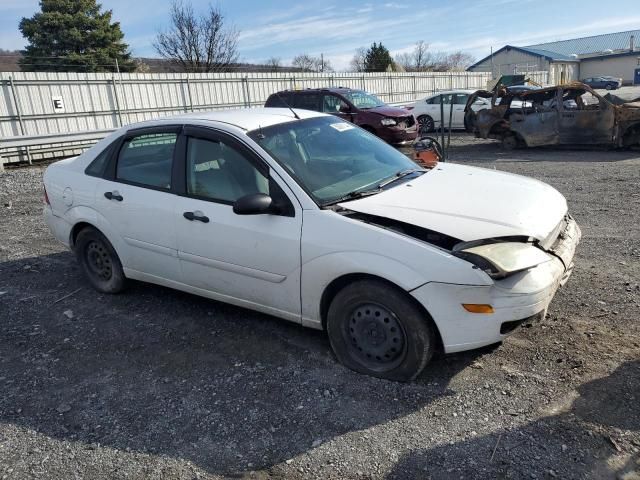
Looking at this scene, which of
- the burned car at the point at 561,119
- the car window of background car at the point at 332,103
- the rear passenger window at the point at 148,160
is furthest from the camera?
the car window of background car at the point at 332,103

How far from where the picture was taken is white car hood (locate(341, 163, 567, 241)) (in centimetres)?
318

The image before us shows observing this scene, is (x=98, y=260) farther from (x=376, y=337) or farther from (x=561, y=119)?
(x=561, y=119)

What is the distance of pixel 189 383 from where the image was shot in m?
3.49

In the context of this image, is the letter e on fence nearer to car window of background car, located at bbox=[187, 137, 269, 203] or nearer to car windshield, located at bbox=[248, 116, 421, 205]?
car window of background car, located at bbox=[187, 137, 269, 203]

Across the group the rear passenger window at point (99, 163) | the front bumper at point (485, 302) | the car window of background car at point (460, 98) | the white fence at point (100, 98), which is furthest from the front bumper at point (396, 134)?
the front bumper at point (485, 302)

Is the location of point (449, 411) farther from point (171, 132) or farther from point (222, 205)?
point (171, 132)

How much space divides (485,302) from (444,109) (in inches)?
670

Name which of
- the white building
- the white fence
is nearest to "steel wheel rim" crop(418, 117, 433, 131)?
the white fence

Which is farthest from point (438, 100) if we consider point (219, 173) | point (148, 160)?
point (219, 173)

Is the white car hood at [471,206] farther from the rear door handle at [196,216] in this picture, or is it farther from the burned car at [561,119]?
the burned car at [561,119]

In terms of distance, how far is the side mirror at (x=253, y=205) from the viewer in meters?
3.43

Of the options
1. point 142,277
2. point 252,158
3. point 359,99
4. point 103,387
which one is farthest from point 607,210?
point 359,99

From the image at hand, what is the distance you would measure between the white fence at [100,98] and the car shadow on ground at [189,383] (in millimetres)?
11356

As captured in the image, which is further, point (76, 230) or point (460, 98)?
point (460, 98)
